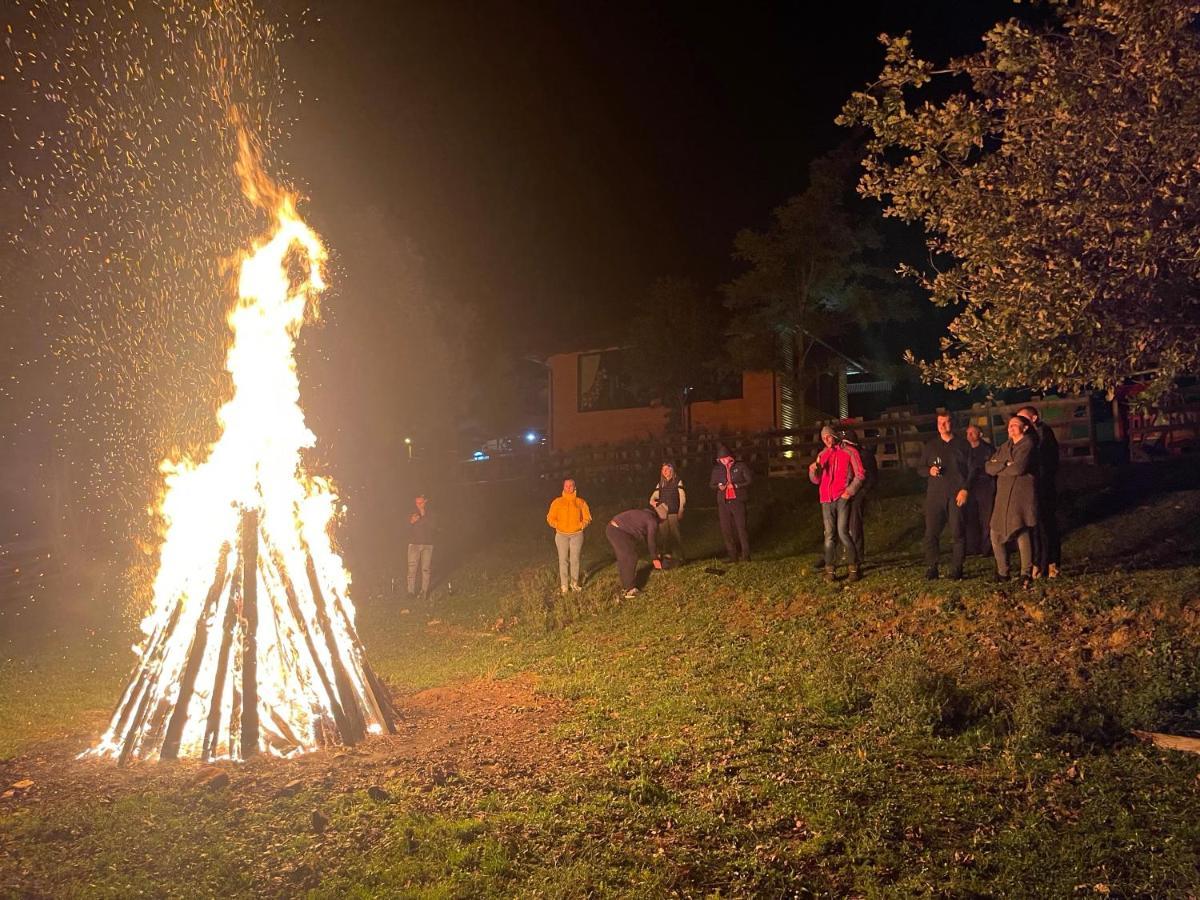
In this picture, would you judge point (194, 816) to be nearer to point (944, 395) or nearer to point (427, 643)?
point (427, 643)

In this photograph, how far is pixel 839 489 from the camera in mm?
12031

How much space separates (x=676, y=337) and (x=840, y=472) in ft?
48.7

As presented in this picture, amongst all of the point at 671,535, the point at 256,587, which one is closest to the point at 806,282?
the point at 671,535

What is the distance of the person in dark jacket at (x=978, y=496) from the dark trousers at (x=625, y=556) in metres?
4.80

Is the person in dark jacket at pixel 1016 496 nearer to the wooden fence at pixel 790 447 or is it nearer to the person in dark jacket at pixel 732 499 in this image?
the person in dark jacket at pixel 732 499

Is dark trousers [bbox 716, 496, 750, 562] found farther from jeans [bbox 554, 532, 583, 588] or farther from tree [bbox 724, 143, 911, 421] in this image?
tree [bbox 724, 143, 911, 421]

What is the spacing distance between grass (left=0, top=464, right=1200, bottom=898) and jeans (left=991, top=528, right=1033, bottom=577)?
12.5 inches

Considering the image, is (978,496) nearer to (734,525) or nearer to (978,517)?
(978,517)

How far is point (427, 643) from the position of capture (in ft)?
44.3

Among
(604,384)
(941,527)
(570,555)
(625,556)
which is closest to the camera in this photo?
(941,527)

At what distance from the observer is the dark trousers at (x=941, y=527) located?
11047 millimetres

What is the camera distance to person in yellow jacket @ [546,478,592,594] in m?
14.6

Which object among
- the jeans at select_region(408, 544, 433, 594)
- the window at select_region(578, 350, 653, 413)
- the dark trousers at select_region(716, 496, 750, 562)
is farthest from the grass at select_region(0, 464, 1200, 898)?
the window at select_region(578, 350, 653, 413)

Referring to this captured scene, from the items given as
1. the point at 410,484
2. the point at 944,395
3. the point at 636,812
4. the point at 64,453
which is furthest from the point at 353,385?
the point at 944,395
